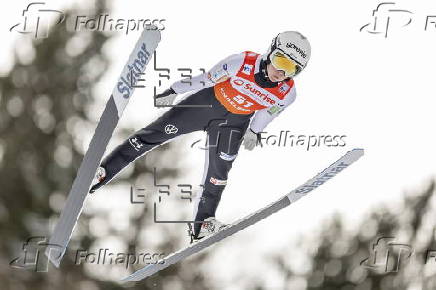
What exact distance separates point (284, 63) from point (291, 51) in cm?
19

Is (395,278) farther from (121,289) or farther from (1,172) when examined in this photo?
(1,172)

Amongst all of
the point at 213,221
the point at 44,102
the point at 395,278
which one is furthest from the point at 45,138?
the point at 213,221

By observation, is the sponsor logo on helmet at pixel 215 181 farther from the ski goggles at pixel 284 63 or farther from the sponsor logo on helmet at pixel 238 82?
the ski goggles at pixel 284 63

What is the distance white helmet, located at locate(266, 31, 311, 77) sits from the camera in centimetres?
986

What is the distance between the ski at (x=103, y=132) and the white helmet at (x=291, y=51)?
122 centimetres

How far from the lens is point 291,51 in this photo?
984 centimetres

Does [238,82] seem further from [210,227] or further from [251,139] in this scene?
[210,227]

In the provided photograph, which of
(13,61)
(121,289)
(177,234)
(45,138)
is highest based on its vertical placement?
(13,61)

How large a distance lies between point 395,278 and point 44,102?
14.9m

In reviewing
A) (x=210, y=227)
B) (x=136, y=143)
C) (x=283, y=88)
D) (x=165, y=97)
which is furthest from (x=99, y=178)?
(x=283, y=88)

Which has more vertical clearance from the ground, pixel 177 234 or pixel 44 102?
pixel 44 102

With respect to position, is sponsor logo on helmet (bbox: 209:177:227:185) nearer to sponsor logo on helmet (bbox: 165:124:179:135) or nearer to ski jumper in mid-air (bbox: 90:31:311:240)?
ski jumper in mid-air (bbox: 90:31:311:240)

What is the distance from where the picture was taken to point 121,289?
3038 cm

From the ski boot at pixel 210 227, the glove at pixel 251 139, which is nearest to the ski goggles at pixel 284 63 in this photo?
the glove at pixel 251 139
